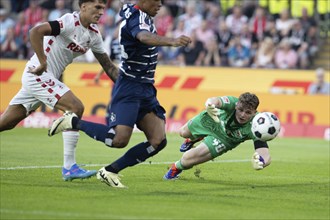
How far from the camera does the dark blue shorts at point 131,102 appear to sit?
11547mm

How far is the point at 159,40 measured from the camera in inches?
420

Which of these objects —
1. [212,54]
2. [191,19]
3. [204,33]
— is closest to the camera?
[212,54]

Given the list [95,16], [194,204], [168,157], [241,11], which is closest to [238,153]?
[168,157]

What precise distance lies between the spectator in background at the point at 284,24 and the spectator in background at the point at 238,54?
121 centimetres

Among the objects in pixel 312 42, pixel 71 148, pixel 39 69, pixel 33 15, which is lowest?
pixel 312 42

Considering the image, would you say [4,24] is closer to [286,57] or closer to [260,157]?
[286,57]

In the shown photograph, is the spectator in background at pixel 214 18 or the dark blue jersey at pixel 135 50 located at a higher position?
the dark blue jersey at pixel 135 50

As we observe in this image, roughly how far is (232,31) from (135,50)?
17288mm

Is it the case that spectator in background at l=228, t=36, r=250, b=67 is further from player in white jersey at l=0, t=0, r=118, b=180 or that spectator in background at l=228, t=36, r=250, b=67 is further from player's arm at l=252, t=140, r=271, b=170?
player's arm at l=252, t=140, r=271, b=170

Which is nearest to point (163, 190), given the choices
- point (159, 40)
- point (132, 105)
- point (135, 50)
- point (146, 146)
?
point (146, 146)

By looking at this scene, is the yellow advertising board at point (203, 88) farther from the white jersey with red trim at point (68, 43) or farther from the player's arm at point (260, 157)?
the white jersey with red trim at point (68, 43)

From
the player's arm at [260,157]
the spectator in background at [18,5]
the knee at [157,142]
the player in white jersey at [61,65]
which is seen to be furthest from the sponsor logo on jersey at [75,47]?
the spectator in background at [18,5]

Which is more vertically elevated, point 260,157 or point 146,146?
point 146,146

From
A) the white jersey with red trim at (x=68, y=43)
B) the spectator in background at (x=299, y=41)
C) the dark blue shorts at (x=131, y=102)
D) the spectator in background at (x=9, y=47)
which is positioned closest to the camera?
the dark blue shorts at (x=131, y=102)
